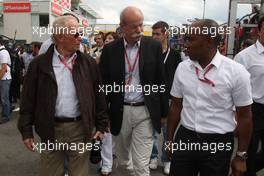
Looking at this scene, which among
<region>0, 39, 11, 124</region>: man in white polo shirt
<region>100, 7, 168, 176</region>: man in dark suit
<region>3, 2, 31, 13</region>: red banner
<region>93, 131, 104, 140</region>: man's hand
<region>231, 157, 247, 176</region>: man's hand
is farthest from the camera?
<region>3, 2, 31, 13</region>: red banner

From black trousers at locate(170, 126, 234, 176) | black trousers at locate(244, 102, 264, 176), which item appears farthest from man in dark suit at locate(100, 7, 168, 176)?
black trousers at locate(244, 102, 264, 176)

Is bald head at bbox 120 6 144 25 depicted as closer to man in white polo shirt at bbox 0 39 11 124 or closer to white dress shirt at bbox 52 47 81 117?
white dress shirt at bbox 52 47 81 117

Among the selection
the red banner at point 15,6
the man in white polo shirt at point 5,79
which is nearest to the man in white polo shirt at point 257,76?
the man in white polo shirt at point 5,79

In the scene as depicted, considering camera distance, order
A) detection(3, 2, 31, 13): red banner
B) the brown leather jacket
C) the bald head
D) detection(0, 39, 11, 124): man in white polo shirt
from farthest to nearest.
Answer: detection(3, 2, 31, 13): red banner, detection(0, 39, 11, 124): man in white polo shirt, the bald head, the brown leather jacket

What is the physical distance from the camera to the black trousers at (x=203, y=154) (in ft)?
8.46

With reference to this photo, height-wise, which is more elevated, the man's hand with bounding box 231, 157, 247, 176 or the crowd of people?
the crowd of people

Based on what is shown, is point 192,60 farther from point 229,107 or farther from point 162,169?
point 162,169

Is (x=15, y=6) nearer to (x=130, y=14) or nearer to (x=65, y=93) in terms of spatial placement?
(x=130, y=14)

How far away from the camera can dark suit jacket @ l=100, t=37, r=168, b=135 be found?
138 inches

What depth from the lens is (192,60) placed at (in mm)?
2650

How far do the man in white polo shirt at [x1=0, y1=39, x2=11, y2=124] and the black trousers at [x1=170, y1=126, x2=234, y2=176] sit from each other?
5.25 metres

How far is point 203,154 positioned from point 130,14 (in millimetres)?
1584

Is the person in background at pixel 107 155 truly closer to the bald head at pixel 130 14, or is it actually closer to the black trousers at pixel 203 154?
the bald head at pixel 130 14

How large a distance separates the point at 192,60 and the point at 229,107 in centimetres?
47
